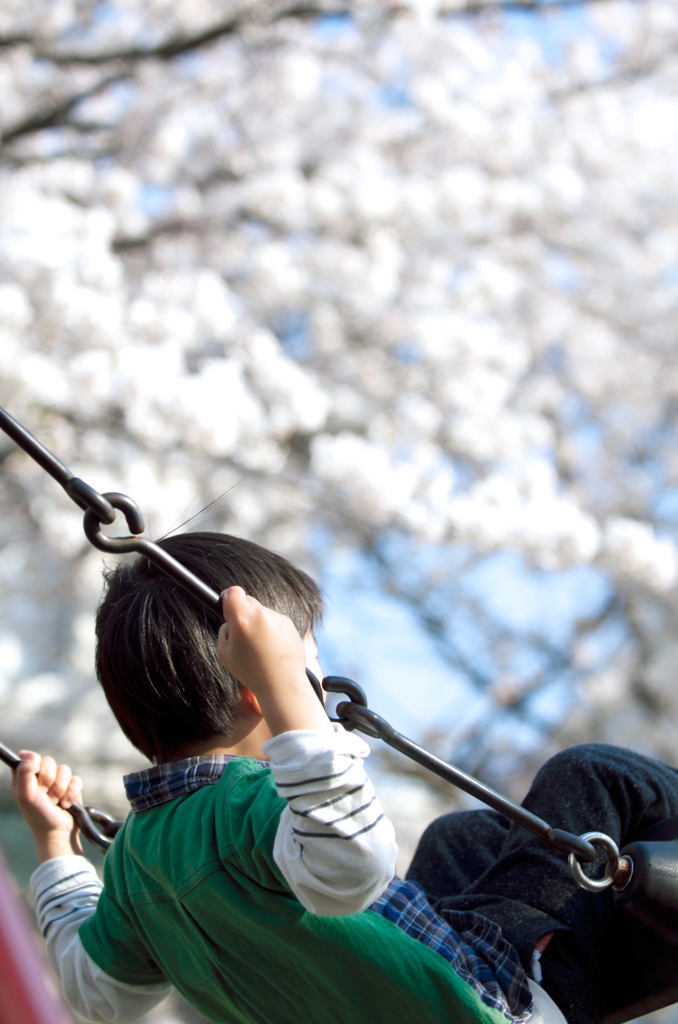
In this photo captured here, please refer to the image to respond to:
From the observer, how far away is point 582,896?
107cm

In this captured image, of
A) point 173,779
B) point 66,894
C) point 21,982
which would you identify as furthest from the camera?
point 66,894

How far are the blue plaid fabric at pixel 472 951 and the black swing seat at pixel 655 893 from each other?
0.42ft

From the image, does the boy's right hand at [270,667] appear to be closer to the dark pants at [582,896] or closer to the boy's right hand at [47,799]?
the dark pants at [582,896]

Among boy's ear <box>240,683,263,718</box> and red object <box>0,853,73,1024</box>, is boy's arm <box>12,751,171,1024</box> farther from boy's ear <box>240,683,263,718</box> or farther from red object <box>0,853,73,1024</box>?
red object <box>0,853,73,1024</box>

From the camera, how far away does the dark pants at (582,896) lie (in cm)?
100

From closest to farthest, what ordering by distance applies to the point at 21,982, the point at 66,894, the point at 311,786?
the point at 21,982
the point at 311,786
the point at 66,894

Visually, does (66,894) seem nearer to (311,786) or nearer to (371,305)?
(311,786)

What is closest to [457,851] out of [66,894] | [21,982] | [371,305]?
[66,894]

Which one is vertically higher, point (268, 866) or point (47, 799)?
point (268, 866)

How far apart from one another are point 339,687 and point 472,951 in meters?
0.33

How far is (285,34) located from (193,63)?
420 mm

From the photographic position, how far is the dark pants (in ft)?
3.28

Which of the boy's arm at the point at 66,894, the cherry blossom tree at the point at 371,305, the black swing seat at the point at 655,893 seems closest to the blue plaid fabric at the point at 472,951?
the black swing seat at the point at 655,893

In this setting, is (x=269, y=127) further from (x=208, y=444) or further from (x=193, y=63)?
(x=208, y=444)
